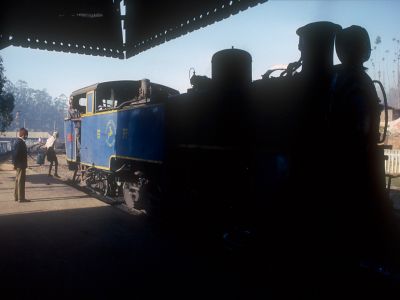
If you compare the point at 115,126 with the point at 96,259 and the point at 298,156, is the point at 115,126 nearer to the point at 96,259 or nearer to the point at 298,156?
the point at 96,259

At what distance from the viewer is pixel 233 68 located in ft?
15.7

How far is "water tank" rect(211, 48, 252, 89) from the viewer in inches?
187

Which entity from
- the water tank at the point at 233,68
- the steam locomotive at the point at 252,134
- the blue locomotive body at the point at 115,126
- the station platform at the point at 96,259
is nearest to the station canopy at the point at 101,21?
the water tank at the point at 233,68

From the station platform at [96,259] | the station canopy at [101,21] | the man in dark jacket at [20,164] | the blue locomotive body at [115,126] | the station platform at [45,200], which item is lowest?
the station platform at [96,259]

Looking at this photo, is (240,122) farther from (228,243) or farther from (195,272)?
(195,272)

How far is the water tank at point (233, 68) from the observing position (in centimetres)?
476

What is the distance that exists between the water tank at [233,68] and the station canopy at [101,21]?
0.72 m

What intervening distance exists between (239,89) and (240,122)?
0.46 m

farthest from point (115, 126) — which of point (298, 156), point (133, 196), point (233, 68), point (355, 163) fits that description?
point (355, 163)

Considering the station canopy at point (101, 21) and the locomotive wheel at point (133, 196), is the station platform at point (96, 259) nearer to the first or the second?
the locomotive wheel at point (133, 196)

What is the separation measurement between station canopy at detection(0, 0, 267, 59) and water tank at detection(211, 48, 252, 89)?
721 mm

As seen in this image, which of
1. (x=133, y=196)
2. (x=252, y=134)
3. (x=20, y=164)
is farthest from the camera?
(x=20, y=164)

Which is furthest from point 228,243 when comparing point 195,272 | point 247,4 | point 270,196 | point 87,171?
point 87,171

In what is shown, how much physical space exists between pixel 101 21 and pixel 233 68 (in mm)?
2034
